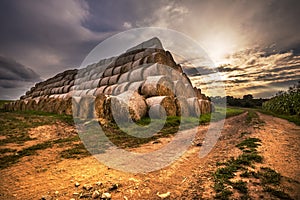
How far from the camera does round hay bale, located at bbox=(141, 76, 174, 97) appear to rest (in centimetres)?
1244

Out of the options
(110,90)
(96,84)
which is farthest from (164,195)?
(96,84)

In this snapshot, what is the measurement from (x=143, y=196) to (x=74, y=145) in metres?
4.02

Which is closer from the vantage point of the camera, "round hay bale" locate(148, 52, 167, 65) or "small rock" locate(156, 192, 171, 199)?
"small rock" locate(156, 192, 171, 199)

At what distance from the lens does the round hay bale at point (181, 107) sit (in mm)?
12345

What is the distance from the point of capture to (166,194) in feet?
8.54

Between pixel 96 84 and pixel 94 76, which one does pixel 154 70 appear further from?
pixel 94 76

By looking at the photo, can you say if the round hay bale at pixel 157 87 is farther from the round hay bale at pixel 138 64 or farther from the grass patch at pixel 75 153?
the grass patch at pixel 75 153

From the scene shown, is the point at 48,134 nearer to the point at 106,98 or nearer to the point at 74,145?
the point at 74,145

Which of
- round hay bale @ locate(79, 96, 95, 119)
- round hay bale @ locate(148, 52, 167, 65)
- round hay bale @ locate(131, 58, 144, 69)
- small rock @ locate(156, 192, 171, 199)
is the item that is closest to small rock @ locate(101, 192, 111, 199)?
small rock @ locate(156, 192, 171, 199)

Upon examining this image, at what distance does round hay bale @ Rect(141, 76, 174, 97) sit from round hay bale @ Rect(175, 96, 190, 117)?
1098mm

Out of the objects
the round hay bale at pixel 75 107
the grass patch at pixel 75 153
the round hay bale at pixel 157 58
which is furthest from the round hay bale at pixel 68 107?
the grass patch at pixel 75 153

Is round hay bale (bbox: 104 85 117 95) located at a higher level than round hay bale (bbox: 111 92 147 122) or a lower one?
higher

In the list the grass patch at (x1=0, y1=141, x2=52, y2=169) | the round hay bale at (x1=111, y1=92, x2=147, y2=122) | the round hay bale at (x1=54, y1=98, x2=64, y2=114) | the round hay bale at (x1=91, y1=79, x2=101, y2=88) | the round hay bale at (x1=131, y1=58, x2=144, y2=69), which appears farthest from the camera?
the round hay bale at (x1=91, y1=79, x2=101, y2=88)

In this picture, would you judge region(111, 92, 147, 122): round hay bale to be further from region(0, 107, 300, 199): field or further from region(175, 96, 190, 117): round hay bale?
region(0, 107, 300, 199): field
